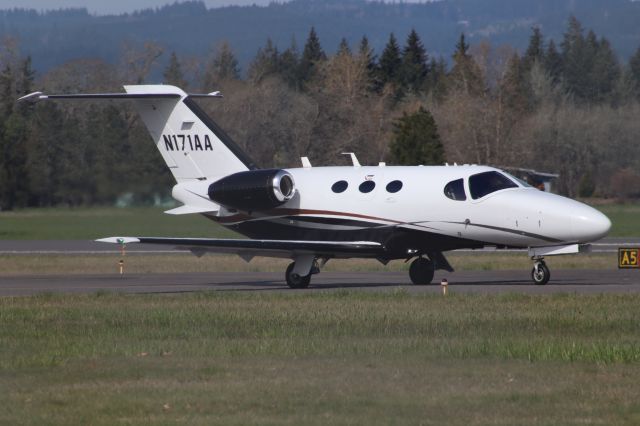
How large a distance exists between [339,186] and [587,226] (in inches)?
215

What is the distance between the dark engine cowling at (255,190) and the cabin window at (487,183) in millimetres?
4021

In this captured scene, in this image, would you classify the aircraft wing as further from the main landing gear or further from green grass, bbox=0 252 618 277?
green grass, bbox=0 252 618 277

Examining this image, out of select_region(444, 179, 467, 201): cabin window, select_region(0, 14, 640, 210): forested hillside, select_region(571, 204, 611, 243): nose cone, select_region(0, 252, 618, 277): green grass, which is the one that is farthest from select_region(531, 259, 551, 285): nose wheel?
select_region(0, 14, 640, 210): forested hillside

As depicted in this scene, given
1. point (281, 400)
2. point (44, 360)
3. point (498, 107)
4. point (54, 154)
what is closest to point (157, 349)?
point (44, 360)

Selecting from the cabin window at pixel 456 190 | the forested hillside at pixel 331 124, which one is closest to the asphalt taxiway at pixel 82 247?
the forested hillside at pixel 331 124

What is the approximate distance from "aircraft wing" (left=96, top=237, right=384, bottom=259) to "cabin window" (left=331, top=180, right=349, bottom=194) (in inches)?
48.9

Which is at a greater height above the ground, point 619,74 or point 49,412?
point 619,74

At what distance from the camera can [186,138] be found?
95.5ft

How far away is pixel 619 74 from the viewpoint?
164m

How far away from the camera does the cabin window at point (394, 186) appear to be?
26453 mm

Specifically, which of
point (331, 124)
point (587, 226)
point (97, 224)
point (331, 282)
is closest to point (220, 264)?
point (331, 282)

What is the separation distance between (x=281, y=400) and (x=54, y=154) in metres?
30.3

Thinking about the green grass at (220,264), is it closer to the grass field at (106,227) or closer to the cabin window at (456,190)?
the grass field at (106,227)

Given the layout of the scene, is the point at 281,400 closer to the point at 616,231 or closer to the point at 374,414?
the point at 374,414
